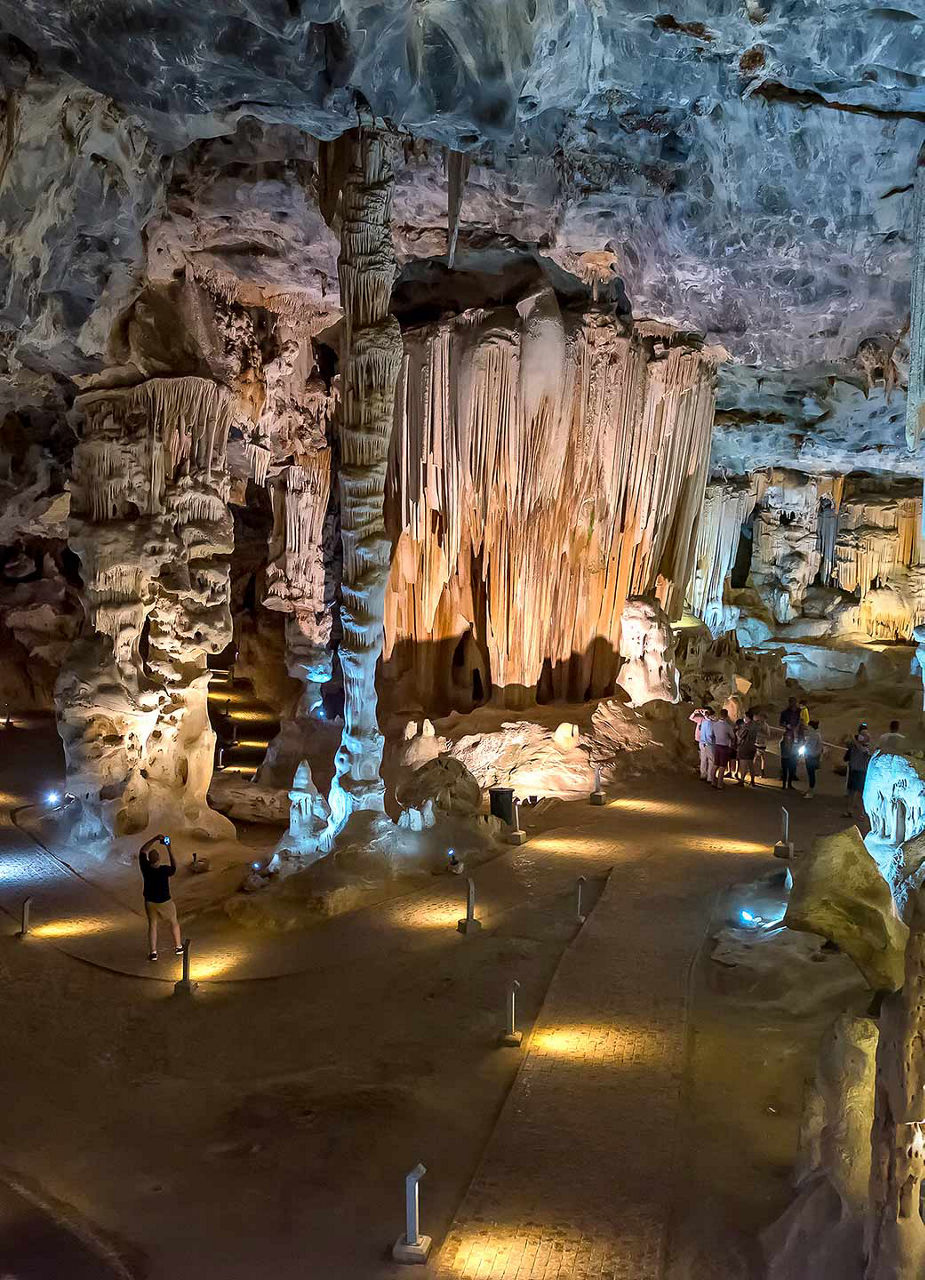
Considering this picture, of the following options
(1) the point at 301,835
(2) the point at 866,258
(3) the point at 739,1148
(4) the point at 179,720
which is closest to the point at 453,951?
(3) the point at 739,1148

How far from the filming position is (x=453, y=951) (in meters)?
7.45

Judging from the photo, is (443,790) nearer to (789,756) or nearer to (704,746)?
(704,746)

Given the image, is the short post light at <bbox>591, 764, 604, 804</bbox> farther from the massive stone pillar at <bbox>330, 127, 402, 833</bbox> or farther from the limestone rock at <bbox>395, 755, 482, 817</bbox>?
the massive stone pillar at <bbox>330, 127, 402, 833</bbox>

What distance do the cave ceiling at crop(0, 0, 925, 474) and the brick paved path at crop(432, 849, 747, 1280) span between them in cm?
596

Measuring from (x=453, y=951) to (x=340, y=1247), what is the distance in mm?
3223

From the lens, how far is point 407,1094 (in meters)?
5.56

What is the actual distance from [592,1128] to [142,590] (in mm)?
8861

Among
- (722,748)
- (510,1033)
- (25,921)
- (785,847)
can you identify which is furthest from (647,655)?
(510,1033)

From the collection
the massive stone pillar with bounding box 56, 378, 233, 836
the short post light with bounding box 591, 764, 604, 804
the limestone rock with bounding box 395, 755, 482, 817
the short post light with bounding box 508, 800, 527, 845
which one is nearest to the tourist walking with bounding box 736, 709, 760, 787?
the short post light with bounding box 591, 764, 604, 804

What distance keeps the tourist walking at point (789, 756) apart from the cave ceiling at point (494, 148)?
191 inches

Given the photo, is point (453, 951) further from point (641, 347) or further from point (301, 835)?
point (641, 347)

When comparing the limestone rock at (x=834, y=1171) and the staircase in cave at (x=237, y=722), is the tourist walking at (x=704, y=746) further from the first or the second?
the staircase in cave at (x=237, y=722)

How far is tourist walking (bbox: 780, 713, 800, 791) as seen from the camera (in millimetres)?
12391

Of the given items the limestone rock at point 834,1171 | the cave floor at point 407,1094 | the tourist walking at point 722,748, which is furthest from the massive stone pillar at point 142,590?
the limestone rock at point 834,1171
